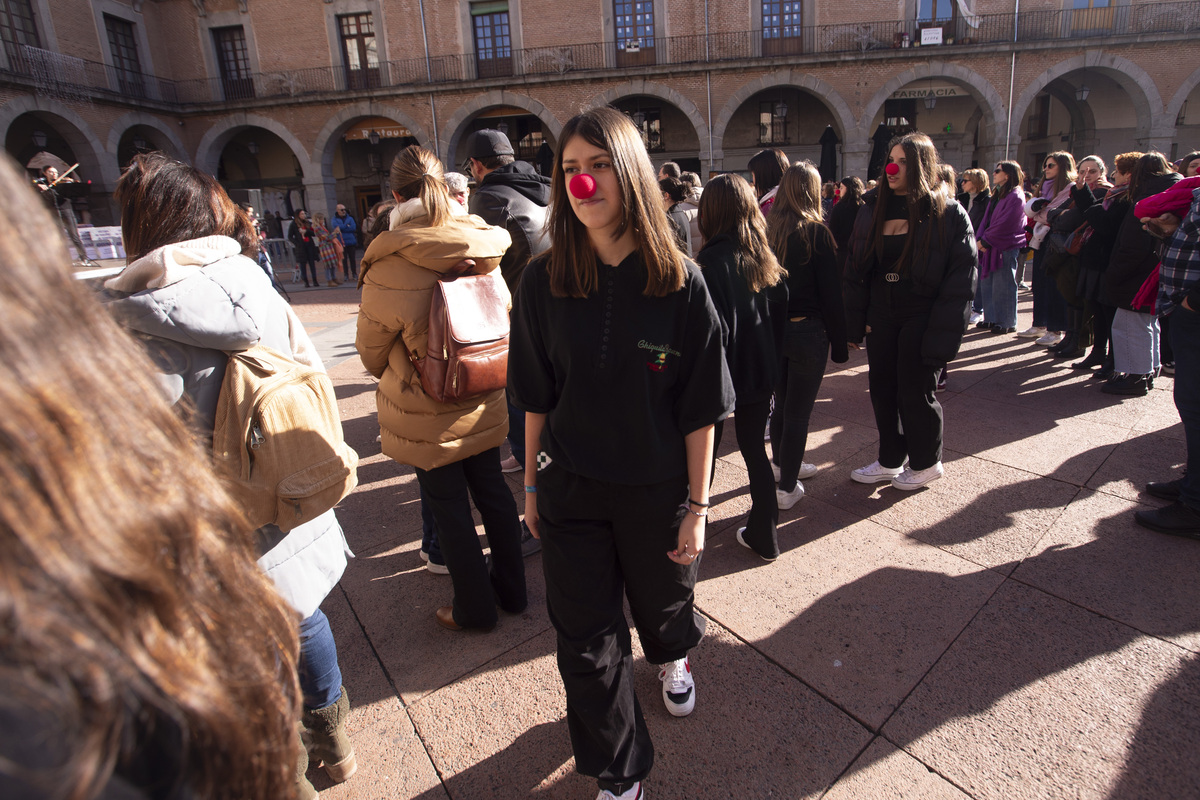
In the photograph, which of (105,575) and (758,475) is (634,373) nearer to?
(105,575)

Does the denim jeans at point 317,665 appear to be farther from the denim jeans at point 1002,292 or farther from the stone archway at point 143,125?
the stone archway at point 143,125

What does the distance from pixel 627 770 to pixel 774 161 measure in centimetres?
338

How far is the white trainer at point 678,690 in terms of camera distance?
7.85ft

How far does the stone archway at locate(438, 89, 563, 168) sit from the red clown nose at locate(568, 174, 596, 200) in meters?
22.2

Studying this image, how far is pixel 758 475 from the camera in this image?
10.5 ft

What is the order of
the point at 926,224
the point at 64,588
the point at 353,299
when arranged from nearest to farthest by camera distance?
the point at 64,588 < the point at 926,224 < the point at 353,299

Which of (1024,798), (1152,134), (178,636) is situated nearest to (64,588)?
(178,636)

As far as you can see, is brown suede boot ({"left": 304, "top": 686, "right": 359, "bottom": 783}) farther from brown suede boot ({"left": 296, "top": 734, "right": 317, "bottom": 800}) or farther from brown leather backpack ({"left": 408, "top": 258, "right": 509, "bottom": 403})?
brown leather backpack ({"left": 408, "top": 258, "right": 509, "bottom": 403})

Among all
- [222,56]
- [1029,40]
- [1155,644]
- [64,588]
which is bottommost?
[1155,644]

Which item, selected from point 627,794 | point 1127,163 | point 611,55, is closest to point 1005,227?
point 1127,163

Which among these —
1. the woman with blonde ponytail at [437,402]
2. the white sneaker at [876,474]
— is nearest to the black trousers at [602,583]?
the woman with blonde ponytail at [437,402]

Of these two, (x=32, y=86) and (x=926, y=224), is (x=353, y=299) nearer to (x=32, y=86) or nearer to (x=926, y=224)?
(x=926, y=224)

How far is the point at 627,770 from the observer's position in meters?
1.97

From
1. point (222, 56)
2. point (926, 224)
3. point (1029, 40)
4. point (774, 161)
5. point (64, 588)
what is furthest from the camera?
point (222, 56)
